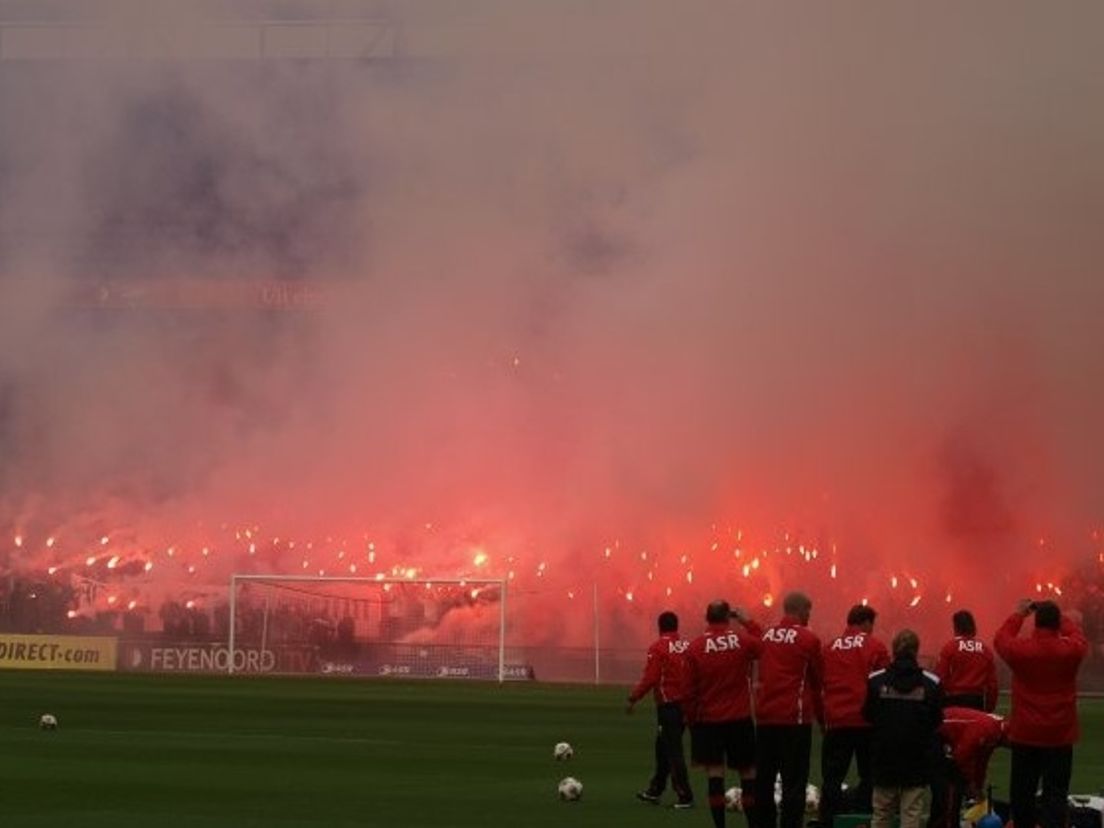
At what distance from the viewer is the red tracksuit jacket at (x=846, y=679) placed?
18.6 metres

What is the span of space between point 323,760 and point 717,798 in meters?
7.96

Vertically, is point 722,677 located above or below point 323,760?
above

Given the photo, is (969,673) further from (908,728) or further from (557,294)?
(557,294)

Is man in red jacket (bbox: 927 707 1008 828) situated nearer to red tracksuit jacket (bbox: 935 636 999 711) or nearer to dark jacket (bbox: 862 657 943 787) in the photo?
dark jacket (bbox: 862 657 943 787)

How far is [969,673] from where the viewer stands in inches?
812

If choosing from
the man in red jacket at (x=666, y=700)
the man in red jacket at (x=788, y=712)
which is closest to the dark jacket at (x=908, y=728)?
the man in red jacket at (x=788, y=712)

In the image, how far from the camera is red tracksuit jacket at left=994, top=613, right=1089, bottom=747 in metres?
17.1

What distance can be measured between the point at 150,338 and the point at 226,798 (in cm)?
4707

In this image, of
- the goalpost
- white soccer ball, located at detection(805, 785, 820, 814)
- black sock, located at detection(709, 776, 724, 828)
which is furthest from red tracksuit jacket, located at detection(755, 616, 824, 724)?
the goalpost

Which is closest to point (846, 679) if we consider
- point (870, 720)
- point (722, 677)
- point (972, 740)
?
point (722, 677)

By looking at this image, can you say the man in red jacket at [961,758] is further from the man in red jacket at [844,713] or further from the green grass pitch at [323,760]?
the green grass pitch at [323,760]

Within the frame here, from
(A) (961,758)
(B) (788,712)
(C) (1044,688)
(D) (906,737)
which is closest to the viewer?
(D) (906,737)

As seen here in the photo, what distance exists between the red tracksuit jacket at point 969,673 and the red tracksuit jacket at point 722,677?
8.96 feet

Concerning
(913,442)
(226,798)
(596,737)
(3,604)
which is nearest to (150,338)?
(3,604)
